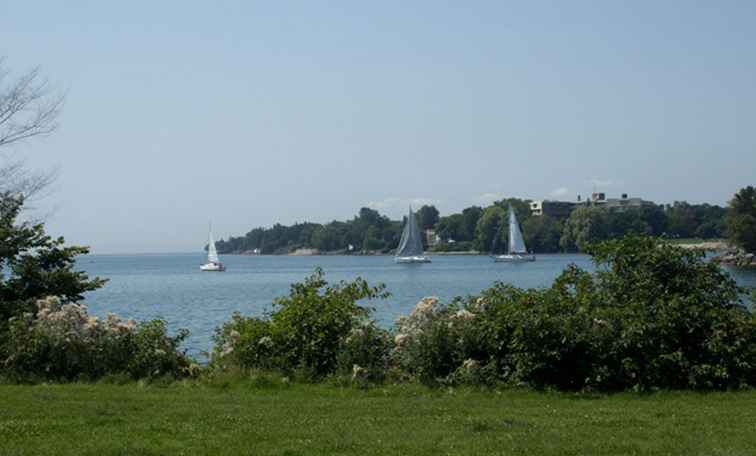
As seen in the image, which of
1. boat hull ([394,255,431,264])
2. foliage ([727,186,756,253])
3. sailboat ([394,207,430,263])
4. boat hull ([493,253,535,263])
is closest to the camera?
foliage ([727,186,756,253])

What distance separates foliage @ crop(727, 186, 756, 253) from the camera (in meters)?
108

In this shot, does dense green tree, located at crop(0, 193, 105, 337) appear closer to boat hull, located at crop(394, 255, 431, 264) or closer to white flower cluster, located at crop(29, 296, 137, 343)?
white flower cluster, located at crop(29, 296, 137, 343)

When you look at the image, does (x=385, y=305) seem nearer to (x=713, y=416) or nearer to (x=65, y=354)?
(x=65, y=354)

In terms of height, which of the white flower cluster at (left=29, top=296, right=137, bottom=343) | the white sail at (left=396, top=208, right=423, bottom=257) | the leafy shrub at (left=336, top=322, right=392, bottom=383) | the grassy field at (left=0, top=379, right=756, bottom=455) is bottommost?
the grassy field at (left=0, top=379, right=756, bottom=455)

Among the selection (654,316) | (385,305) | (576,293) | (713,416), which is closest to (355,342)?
(576,293)

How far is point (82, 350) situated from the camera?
53.5ft

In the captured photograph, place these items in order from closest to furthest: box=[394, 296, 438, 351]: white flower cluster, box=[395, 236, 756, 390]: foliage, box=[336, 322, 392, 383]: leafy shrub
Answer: box=[395, 236, 756, 390]: foliage
box=[336, 322, 392, 383]: leafy shrub
box=[394, 296, 438, 351]: white flower cluster

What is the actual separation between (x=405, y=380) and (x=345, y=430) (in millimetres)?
4690

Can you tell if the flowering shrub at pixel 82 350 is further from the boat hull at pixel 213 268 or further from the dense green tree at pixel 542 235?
the dense green tree at pixel 542 235

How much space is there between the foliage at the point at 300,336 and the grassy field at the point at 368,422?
1.51 meters

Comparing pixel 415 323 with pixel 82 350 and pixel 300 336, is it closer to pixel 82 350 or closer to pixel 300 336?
pixel 300 336

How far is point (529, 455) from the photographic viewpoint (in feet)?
30.7

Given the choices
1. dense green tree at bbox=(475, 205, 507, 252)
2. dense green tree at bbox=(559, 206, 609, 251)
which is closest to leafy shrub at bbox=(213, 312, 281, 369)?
dense green tree at bbox=(559, 206, 609, 251)

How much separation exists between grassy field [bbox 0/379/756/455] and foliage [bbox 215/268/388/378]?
4.94 ft
